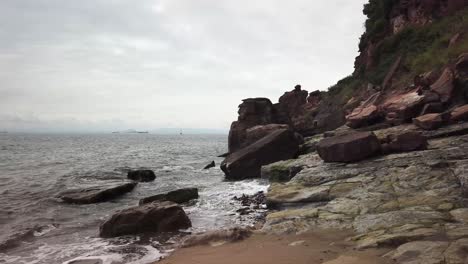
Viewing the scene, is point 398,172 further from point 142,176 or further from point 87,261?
point 142,176

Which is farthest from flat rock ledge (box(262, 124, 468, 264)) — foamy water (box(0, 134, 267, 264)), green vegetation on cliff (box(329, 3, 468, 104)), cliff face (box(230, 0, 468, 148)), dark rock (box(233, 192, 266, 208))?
green vegetation on cliff (box(329, 3, 468, 104))

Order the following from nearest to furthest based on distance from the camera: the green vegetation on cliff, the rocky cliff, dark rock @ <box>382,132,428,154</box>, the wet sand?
the wet sand < the rocky cliff < dark rock @ <box>382,132,428,154</box> < the green vegetation on cliff

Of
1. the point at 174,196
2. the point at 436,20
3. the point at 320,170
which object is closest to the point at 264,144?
the point at 174,196

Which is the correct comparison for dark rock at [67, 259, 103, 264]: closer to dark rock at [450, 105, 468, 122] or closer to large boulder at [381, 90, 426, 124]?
dark rock at [450, 105, 468, 122]

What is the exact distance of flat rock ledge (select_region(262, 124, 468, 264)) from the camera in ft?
28.0

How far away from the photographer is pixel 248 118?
3894 centimetres

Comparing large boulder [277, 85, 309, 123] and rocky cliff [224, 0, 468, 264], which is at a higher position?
large boulder [277, 85, 309, 123]

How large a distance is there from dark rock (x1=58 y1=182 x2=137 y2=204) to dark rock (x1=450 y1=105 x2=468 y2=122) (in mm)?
17194

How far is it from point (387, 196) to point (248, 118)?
27.8 m

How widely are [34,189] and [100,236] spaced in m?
13.7

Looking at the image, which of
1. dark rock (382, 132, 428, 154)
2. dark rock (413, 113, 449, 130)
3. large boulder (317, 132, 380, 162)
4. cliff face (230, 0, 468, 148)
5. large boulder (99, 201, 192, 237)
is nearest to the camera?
large boulder (99, 201, 192, 237)

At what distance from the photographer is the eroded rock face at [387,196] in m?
8.70

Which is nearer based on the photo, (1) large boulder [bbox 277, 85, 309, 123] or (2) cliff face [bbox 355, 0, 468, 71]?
(2) cliff face [bbox 355, 0, 468, 71]

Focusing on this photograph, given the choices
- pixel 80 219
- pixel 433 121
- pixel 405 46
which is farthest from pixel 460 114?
pixel 405 46
